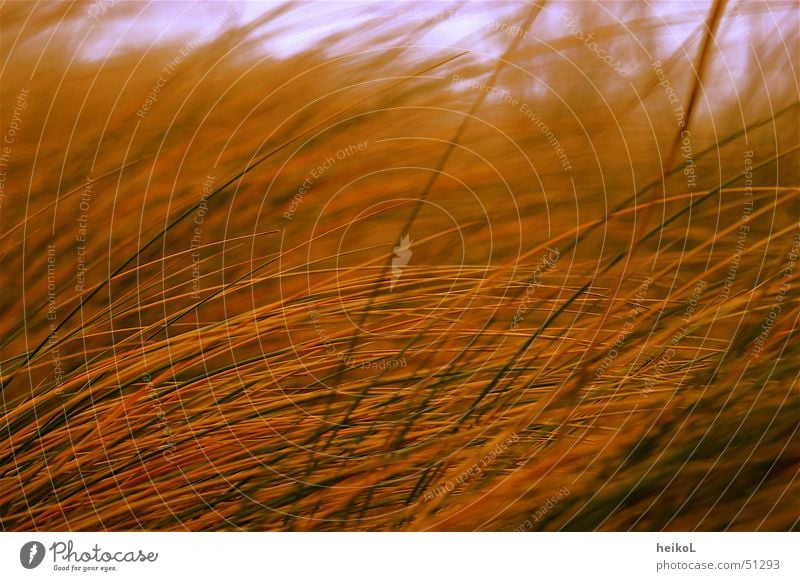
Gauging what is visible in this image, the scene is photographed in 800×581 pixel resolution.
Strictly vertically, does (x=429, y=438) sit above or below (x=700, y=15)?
below

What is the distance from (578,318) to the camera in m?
1.07

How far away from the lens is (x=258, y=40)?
1049 millimetres

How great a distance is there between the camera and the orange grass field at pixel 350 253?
1.05 meters

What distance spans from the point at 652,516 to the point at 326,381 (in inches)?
25.1

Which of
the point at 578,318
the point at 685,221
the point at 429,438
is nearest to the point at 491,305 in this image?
the point at 578,318

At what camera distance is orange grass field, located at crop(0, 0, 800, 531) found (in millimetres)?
1048

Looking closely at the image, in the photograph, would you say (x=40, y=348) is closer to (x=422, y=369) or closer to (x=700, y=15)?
(x=422, y=369)

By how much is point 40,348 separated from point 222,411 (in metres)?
0.33

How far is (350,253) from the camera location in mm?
1056
